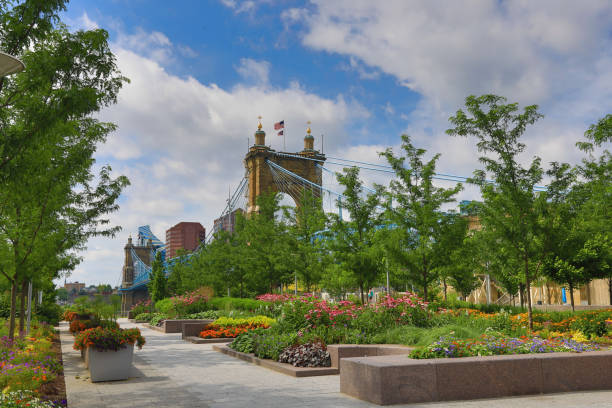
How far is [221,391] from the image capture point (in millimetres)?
7645

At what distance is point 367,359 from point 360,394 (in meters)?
0.64

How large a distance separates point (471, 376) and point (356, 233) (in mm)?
12494

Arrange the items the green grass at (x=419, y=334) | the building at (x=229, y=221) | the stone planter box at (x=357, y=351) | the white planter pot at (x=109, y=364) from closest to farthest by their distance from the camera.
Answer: the white planter pot at (x=109, y=364) < the green grass at (x=419, y=334) < the stone planter box at (x=357, y=351) < the building at (x=229, y=221)

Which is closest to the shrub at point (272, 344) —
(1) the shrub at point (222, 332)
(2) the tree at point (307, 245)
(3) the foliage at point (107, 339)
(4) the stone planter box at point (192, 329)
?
(3) the foliage at point (107, 339)

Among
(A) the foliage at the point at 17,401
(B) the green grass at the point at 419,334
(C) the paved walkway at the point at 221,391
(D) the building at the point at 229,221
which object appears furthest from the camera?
(D) the building at the point at 229,221

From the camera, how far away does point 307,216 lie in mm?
28141

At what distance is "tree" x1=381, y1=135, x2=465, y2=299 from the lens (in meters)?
16.2

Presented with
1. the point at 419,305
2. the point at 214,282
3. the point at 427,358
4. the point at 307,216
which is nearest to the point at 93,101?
the point at 427,358

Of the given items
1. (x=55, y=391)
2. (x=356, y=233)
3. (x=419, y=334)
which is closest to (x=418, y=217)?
(x=356, y=233)

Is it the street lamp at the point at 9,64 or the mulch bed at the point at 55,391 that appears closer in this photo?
the street lamp at the point at 9,64

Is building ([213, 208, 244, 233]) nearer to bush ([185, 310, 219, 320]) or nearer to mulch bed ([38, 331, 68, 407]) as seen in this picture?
bush ([185, 310, 219, 320])

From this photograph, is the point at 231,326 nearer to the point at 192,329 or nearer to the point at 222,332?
the point at 222,332

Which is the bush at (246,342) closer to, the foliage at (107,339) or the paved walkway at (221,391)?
the paved walkway at (221,391)

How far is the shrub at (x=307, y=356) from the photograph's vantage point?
30.9ft
